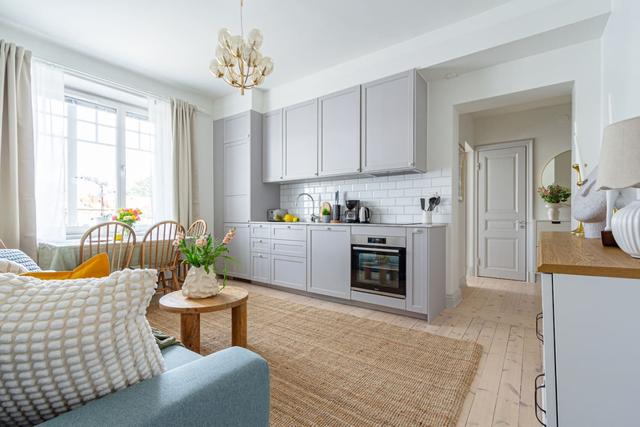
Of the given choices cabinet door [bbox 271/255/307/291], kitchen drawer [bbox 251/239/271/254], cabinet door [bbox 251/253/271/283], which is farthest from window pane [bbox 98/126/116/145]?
cabinet door [bbox 271/255/307/291]

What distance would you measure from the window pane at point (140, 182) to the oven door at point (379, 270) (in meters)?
2.92

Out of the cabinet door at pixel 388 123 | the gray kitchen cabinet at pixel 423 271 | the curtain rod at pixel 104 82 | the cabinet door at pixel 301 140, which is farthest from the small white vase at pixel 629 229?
the curtain rod at pixel 104 82

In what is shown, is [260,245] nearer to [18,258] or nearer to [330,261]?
[330,261]

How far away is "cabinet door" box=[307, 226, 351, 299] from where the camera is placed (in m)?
3.45

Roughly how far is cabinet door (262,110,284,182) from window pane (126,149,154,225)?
4.76 ft

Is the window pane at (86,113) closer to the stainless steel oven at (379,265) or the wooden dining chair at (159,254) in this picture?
the wooden dining chair at (159,254)

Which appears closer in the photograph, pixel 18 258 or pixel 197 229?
pixel 18 258

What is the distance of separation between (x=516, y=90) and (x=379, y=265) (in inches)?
87.4

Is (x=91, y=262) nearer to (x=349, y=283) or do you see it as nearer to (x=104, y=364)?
(x=104, y=364)

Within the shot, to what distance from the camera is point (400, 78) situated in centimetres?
333

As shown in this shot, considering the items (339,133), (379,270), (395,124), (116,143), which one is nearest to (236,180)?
(116,143)

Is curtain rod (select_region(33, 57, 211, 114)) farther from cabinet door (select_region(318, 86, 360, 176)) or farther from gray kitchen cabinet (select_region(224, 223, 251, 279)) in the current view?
cabinet door (select_region(318, 86, 360, 176))

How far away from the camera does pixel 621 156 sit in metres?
1.04

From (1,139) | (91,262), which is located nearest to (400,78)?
(91,262)
